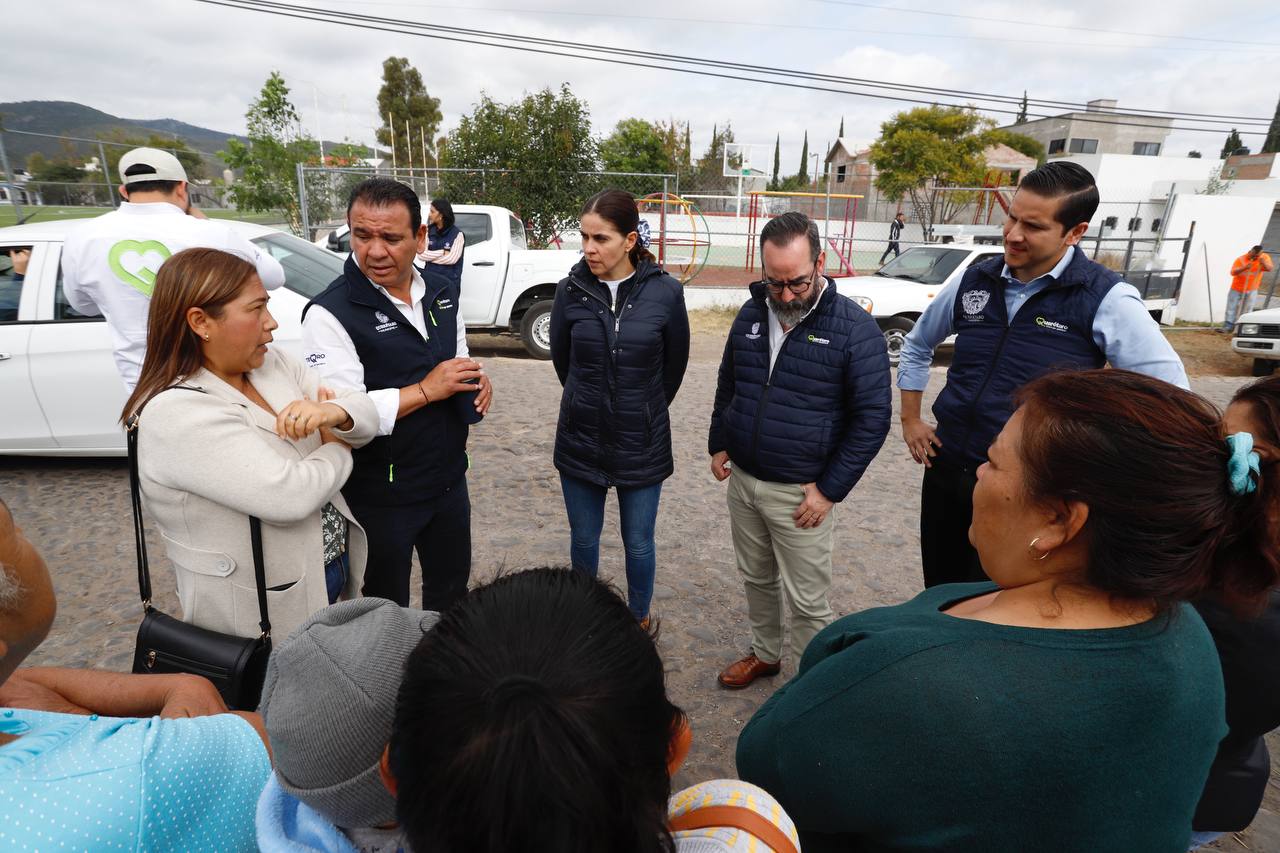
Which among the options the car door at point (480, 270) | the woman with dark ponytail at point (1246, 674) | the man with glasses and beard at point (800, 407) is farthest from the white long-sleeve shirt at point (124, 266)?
the car door at point (480, 270)

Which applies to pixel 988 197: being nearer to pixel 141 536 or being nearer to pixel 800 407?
pixel 800 407

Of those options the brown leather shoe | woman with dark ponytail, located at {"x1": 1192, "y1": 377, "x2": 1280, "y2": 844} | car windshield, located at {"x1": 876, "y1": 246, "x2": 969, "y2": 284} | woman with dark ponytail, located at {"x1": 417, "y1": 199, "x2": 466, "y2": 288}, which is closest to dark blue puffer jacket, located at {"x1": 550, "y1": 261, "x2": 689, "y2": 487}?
the brown leather shoe

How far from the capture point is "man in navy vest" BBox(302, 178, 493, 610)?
226cm

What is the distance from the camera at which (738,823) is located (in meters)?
0.91

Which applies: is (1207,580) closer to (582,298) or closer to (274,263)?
(582,298)

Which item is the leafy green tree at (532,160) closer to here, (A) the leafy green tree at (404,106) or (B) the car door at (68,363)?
(B) the car door at (68,363)

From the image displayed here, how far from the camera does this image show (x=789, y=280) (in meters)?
2.50

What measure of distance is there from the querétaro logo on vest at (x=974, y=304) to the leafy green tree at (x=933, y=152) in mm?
28434

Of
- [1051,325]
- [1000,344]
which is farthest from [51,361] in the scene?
[1051,325]

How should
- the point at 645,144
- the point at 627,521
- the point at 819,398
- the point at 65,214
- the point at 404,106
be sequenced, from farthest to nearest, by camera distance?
the point at 404,106 < the point at 645,144 < the point at 65,214 < the point at 627,521 < the point at 819,398

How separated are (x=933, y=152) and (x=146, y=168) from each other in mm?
30290

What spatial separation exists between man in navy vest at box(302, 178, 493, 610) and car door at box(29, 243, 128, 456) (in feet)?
11.0

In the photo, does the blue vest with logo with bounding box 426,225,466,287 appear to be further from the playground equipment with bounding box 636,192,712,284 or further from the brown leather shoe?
the playground equipment with bounding box 636,192,712,284

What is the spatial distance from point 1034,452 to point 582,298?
2104 mm
